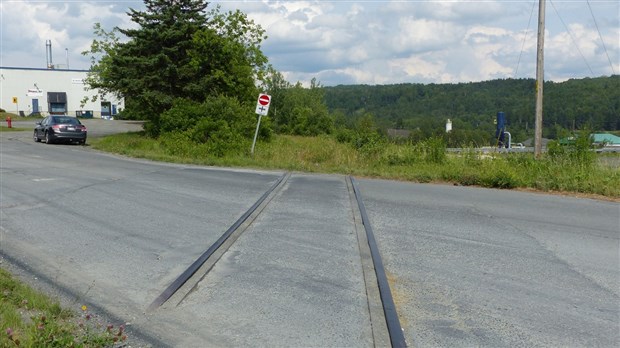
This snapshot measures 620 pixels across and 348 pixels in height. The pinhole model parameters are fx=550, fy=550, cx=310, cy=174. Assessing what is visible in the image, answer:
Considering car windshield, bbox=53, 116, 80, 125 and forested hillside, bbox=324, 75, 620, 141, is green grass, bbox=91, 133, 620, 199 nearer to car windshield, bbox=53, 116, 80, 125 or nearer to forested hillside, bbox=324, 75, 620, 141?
forested hillside, bbox=324, 75, 620, 141

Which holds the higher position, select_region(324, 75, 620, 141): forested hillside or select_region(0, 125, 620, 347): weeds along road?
Answer: select_region(324, 75, 620, 141): forested hillside

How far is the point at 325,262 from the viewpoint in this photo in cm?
677

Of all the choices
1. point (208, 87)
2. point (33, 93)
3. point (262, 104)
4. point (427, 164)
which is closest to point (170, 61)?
point (208, 87)

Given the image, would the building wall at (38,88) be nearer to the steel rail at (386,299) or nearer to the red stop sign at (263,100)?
the red stop sign at (263,100)

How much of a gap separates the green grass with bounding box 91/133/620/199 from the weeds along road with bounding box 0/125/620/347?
2.08 m

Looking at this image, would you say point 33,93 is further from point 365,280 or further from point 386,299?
point 386,299

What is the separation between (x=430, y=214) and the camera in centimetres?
1020

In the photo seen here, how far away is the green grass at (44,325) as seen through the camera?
412 centimetres

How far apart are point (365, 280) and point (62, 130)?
29712 millimetres

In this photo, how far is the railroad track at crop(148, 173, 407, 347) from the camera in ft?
15.3

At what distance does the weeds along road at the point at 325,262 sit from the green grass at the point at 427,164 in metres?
2.08

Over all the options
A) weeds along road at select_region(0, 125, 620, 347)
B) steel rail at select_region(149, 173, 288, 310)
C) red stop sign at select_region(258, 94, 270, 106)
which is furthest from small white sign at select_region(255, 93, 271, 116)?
steel rail at select_region(149, 173, 288, 310)

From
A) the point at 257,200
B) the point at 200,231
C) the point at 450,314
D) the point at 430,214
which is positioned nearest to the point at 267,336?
the point at 450,314

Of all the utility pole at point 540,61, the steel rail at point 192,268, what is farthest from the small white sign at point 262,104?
the steel rail at point 192,268
